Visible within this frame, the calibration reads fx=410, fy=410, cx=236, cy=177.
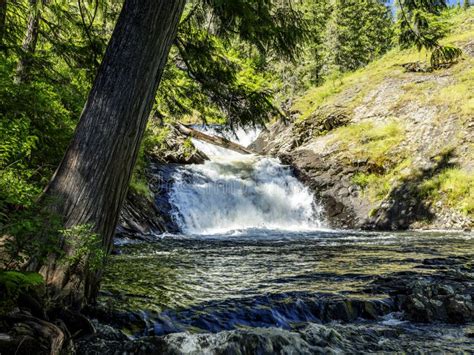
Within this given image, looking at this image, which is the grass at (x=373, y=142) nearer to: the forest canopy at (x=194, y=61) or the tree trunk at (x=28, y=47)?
the forest canopy at (x=194, y=61)

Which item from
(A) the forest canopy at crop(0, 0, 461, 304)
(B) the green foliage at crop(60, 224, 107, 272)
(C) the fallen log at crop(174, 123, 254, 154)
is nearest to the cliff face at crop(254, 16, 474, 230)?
(C) the fallen log at crop(174, 123, 254, 154)

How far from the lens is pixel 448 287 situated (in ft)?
Answer: 16.2

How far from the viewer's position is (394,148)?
722 inches

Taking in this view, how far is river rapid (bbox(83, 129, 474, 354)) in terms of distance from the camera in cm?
345

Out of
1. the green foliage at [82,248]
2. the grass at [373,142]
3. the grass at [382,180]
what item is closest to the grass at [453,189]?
the grass at [382,180]

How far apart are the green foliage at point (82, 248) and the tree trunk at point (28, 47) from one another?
3150 millimetres

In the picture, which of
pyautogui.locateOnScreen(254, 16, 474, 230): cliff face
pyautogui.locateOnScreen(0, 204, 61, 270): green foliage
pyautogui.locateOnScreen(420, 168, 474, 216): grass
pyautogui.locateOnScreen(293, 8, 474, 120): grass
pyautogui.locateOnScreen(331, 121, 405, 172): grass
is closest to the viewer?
pyautogui.locateOnScreen(0, 204, 61, 270): green foliage

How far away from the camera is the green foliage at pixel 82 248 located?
3.39 metres

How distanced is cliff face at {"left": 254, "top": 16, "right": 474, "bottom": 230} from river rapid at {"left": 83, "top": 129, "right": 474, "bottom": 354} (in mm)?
4901

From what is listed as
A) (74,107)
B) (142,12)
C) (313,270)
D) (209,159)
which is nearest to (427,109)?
(209,159)

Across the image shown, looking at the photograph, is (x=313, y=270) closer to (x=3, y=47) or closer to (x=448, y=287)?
(x=448, y=287)

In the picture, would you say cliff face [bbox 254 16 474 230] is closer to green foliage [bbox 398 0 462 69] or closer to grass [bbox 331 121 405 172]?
grass [bbox 331 121 405 172]

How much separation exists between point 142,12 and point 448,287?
4.63 m

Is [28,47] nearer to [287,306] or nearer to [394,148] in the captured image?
[287,306]
